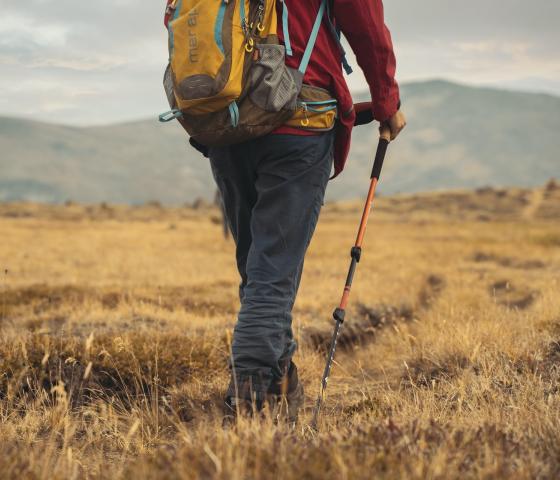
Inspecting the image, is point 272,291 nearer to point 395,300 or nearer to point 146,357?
point 146,357

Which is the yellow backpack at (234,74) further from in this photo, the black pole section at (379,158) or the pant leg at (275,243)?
the black pole section at (379,158)

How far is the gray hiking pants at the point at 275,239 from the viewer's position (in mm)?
3248

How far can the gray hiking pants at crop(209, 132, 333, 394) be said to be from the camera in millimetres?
3248

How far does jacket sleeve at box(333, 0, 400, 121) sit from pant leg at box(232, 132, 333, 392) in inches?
13.9

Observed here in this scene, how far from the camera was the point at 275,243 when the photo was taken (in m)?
3.32

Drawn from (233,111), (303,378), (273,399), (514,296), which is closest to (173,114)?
(233,111)

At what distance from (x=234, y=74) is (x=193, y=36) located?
0.26 metres

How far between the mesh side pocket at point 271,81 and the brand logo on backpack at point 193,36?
269 mm

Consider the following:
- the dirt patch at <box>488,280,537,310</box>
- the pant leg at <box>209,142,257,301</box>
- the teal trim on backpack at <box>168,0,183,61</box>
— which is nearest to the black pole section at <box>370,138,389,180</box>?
the pant leg at <box>209,142,257,301</box>

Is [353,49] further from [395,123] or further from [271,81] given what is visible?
[271,81]

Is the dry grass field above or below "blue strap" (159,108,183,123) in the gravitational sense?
below

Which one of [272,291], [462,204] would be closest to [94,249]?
[272,291]

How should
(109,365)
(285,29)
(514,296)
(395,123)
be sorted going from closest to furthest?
(285,29), (395,123), (109,365), (514,296)

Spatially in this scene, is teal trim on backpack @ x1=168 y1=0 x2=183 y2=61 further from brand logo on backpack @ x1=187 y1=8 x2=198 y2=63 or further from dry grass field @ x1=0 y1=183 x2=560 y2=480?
dry grass field @ x1=0 y1=183 x2=560 y2=480
